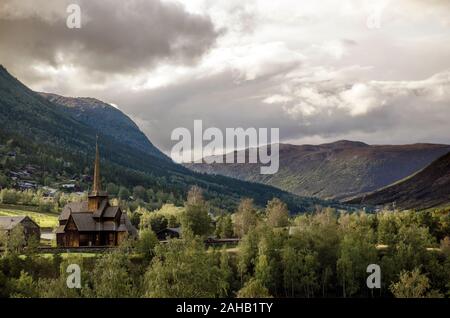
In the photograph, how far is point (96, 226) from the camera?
14375cm

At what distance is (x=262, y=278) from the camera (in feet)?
389

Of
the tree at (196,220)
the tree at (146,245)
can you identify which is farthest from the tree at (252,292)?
the tree at (196,220)

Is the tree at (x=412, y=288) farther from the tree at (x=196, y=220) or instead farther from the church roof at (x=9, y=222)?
the church roof at (x=9, y=222)

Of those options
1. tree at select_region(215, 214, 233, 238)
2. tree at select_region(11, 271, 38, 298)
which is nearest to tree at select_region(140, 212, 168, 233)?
tree at select_region(215, 214, 233, 238)

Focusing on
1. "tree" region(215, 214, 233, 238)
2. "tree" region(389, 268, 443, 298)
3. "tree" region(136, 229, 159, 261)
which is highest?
"tree" region(215, 214, 233, 238)

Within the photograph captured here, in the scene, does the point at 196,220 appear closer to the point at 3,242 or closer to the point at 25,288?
the point at 3,242

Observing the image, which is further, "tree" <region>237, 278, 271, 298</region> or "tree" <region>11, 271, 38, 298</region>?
"tree" <region>11, 271, 38, 298</region>

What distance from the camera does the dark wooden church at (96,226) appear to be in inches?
5625

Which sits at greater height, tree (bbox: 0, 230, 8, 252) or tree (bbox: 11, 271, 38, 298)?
tree (bbox: 0, 230, 8, 252)

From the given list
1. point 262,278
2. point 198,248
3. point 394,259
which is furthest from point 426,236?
point 198,248

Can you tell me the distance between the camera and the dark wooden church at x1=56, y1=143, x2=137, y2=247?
142875 millimetres

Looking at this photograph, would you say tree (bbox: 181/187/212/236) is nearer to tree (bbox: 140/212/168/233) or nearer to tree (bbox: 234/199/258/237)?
tree (bbox: 234/199/258/237)
